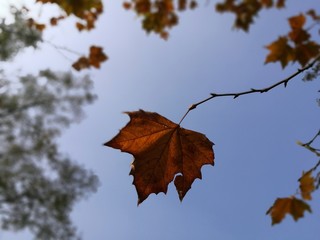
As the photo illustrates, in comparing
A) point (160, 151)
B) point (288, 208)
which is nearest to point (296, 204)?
point (288, 208)

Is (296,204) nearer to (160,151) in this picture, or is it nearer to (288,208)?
(288,208)

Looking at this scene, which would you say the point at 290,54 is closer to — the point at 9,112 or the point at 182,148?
the point at 182,148

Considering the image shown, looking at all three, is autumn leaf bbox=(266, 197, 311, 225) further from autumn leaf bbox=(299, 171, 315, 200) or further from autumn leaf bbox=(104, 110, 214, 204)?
autumn leaf bbox=(104, 110, 214, 204)

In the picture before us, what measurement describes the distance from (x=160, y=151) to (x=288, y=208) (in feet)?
1.52

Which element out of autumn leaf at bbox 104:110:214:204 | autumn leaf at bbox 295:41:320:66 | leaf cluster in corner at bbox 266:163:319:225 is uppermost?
autumn leaf at bbox 295:41:320:66

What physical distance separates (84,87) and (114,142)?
1040cm

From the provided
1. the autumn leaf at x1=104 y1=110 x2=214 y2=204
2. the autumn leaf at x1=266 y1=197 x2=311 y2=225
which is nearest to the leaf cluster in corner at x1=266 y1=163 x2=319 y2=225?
the autumn leaf at x1=266 y1=197 x2=311 y2=225

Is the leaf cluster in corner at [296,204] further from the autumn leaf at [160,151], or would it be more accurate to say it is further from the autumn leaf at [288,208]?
the autumn leaf at [160,151]

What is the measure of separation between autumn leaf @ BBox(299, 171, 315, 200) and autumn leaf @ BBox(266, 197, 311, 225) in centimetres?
7

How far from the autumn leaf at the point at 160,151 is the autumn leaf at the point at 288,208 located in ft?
0.87

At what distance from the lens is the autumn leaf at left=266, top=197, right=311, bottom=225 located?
109 centimetres

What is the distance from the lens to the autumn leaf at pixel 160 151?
41.0 inches

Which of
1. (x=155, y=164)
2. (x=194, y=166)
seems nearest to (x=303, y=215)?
(x=194, y=166)

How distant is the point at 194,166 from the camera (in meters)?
1.13
